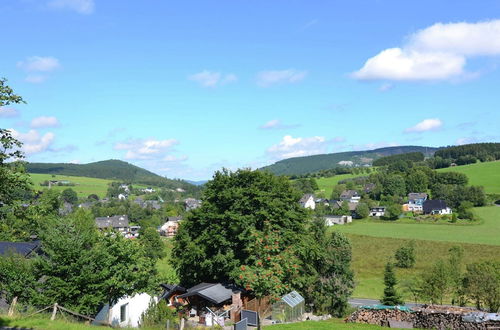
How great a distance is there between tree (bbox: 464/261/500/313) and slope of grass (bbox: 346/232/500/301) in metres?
11.7

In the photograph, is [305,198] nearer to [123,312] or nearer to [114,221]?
[114,221]

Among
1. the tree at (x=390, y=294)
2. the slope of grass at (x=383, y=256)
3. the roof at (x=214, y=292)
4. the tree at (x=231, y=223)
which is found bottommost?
the slope of grass at (x=383, y=256)

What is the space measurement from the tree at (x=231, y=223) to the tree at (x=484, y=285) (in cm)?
1405

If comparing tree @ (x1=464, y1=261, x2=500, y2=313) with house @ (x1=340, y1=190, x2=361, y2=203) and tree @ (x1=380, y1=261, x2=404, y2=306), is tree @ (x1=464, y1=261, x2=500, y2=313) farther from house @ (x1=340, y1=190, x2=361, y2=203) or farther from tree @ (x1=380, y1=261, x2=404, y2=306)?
house @ (x1=340, y1=190, x2=361, y2=203)

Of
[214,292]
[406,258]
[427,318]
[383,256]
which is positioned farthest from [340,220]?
[427,318]

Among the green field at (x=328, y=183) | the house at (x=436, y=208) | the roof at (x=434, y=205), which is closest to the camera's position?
the house at (x=436, y=208)

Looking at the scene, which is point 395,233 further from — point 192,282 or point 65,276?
point 65,276

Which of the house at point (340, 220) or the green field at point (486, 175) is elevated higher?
the green field at point (486, 175)

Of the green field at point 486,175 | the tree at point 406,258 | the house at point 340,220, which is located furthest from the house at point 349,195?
the tree at point 406,258

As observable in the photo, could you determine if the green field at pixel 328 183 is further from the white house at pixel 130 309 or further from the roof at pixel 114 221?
the white house at pixel 130 309

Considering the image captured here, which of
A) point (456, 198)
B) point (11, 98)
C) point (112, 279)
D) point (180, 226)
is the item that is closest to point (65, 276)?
point (112, 279)

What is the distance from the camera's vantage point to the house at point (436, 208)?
115 metres

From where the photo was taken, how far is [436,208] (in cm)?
11662

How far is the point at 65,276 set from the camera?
20312 millimetres
